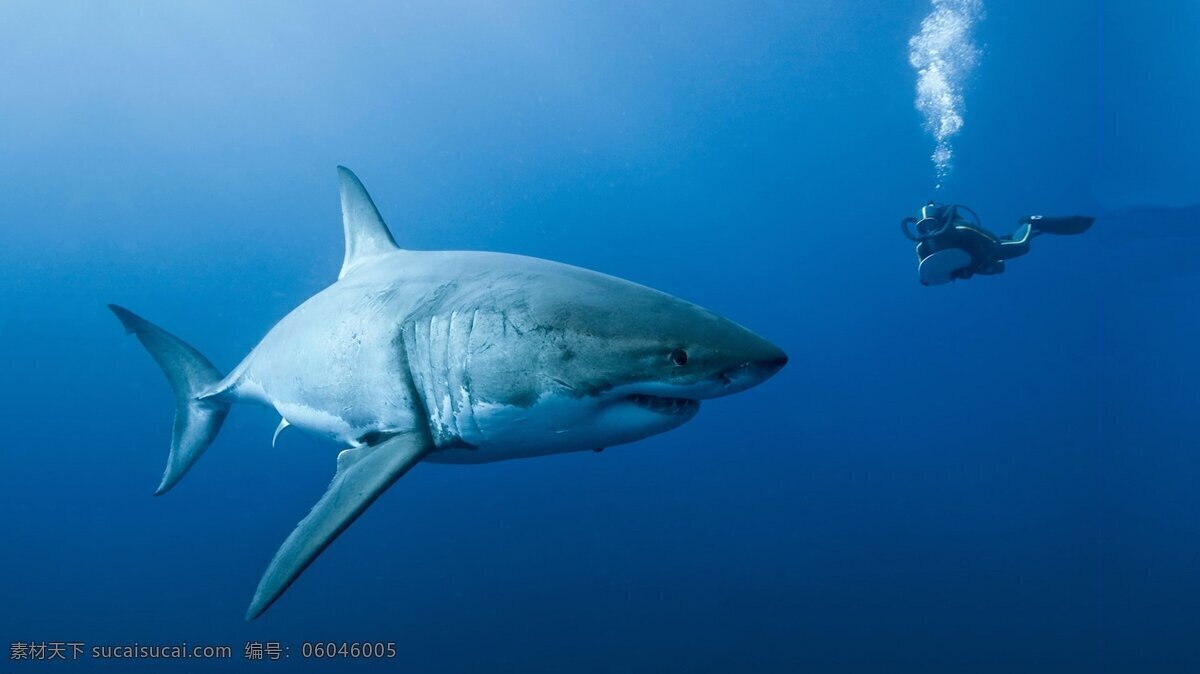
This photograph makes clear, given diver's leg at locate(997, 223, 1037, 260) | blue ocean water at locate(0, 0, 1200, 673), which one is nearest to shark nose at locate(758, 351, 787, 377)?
blue ocean water at locate(0, 0, 1200, 673)

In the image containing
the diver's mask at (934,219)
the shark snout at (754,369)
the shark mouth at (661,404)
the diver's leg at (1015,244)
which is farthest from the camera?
the diver's leg at (1015,244)

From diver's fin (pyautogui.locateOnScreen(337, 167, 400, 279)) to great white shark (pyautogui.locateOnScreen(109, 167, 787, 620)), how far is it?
2.61ft

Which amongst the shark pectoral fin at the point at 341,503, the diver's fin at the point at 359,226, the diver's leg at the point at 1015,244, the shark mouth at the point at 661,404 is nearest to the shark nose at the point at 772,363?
the shark mouth at the point at 661,404

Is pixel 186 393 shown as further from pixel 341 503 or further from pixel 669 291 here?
pixel 669 291

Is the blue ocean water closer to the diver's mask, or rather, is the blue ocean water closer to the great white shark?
the diver's mask

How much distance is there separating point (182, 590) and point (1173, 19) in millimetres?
32758

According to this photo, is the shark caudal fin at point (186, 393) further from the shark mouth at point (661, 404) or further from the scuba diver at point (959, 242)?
the scuba diver at point (959, 242)

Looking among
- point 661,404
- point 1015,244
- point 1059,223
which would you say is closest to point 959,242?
point 1015,244

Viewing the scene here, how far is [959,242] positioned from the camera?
1187 cm

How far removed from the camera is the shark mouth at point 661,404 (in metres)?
2.23

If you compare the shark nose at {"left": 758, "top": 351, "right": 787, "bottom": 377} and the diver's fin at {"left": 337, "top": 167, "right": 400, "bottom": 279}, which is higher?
the diver's fin at {"left": 337, "top": 167, "right": 400, "bottom": 279}

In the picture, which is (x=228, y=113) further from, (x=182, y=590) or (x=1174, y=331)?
(x=1174, y=331)

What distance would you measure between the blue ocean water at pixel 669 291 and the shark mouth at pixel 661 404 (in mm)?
8934

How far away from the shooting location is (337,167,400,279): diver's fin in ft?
13.9
